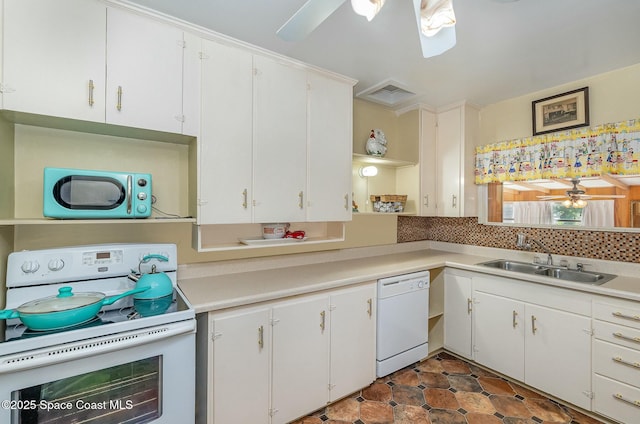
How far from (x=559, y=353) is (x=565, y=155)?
159 centimetres

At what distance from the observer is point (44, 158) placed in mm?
1614

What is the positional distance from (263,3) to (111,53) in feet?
2.74

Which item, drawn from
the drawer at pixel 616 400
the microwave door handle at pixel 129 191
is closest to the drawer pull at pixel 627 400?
the drawer at pixel 616 400

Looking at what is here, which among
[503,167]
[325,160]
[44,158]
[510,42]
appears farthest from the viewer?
[503,167]

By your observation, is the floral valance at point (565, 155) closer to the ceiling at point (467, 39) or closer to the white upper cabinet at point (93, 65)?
the ceiling at point (467, 39)

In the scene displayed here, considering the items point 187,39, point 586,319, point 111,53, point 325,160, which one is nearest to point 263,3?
point 187,39

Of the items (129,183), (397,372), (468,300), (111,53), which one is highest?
(111,53)

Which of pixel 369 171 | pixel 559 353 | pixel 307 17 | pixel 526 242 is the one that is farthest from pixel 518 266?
pixel 307 17

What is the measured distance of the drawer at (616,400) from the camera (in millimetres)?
1748

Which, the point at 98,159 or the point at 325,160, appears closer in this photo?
the point at 98,159

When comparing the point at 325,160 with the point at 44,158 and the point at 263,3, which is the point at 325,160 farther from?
the point at 44,158

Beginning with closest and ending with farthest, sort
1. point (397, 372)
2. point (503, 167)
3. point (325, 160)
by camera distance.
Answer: point (325, 160)
point (397, 372)
point (503, 167)

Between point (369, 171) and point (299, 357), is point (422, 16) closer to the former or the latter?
point (369, 171)

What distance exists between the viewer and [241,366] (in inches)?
64.7
